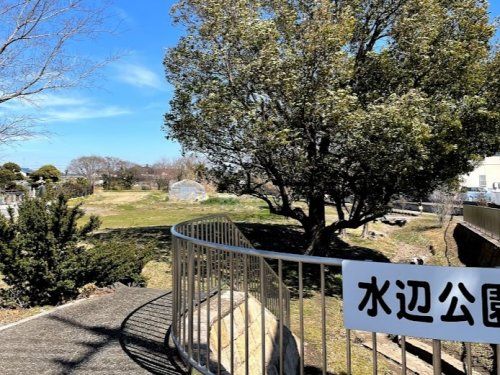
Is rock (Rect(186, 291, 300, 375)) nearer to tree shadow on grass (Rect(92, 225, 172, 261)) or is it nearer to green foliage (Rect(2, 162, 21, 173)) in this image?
tree shadow on grass (Rect(92, 225, 172, 261))

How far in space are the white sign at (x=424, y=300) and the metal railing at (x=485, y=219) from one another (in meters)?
12.8

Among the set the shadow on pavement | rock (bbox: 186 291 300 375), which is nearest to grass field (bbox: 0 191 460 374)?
rock (bbox: 186 291 300 375)

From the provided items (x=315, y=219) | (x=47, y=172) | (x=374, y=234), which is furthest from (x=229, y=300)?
(x=47, y=172)

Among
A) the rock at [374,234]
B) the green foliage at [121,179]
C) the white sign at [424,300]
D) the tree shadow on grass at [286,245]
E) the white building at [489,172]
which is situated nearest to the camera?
the white sign at [424,300]

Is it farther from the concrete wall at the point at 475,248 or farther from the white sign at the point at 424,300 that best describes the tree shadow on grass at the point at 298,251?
the white sign at the point at 424,300

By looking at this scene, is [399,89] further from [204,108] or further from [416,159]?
[204,108]

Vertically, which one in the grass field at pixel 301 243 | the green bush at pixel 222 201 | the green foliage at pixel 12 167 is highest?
the green foliage at pixel 12 167

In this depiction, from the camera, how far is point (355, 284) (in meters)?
2.08

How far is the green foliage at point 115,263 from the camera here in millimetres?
6418

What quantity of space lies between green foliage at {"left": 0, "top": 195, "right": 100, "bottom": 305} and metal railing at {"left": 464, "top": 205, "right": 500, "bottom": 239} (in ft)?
40.3

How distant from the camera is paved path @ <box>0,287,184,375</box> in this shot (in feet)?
11.6

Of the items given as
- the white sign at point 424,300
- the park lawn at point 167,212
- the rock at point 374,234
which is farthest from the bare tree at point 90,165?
the white sign at point 424,300

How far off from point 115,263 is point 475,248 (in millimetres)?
12755

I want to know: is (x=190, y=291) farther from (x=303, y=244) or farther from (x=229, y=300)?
(x=303, y=244)
